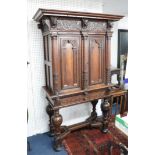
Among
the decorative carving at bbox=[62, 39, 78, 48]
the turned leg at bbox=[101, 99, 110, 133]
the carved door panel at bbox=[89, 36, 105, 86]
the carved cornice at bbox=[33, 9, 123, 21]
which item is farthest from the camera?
the turned leg at bbox=[101, 99, 110, 133]

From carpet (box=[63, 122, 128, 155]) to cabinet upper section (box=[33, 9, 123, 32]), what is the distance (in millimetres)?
1553

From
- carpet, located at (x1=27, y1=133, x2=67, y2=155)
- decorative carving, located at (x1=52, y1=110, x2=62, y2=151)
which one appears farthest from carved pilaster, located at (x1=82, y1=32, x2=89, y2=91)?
carpet, located at (x1=27, y1=133, x2=67, y2=155)

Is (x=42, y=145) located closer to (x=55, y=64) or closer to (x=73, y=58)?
(x=55, y=64)

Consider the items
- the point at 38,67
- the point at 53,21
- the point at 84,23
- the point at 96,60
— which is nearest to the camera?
the point at 53,21

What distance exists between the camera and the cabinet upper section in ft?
6.45

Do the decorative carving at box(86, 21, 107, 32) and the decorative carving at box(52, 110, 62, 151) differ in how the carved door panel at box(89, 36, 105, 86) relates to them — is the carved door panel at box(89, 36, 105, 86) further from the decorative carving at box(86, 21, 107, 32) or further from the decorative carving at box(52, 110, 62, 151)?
the decorative carving at box(52, 110, 62, 151)

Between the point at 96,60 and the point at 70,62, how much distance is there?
44 centimetres

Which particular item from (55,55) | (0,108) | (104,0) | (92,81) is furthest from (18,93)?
(104,0)

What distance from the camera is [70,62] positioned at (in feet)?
7.33

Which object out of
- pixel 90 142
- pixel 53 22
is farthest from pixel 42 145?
pixel 53 22

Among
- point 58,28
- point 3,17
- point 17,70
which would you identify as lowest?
point 17,70
